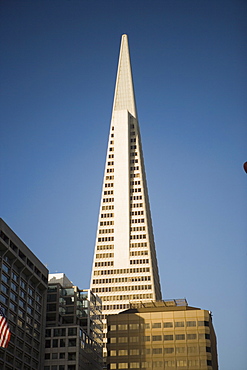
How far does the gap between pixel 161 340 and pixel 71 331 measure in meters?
25.7

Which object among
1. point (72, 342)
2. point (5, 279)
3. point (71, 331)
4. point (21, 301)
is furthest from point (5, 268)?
point (72, 342)

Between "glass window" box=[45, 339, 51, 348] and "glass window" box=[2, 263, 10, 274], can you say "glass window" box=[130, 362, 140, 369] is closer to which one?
"glass window" box=[45, 339, 51, 348]

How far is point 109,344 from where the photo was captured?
539 feet

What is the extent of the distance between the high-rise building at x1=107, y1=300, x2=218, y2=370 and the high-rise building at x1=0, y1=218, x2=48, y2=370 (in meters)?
21.3

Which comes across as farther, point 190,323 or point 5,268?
point 190,323

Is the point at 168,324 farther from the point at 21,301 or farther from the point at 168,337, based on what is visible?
the point at 21,301

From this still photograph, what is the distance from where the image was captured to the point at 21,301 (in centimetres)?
14975

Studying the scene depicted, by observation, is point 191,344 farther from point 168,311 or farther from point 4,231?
point 4,231

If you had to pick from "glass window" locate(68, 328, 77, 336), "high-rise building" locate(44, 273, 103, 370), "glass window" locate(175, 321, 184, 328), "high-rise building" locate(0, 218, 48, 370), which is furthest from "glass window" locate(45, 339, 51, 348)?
"glass window" locate(175, 321, 184, 328)

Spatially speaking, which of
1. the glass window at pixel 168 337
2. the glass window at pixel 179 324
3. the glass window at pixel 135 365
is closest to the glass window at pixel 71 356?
the glass window at pixel 135 365

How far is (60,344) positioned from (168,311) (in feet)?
106

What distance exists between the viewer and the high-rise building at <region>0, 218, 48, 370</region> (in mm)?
138875

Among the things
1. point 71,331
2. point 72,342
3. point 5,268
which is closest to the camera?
point 5,268

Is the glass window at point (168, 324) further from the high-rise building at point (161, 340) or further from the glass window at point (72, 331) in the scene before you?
the glass window at point (72, 331)
